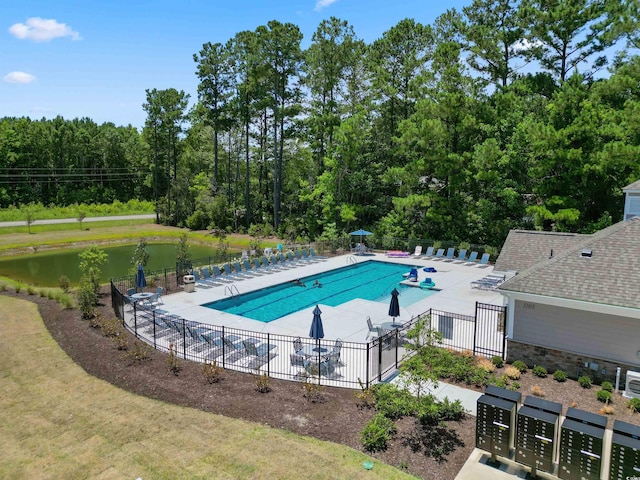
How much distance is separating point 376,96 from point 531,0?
12670mm

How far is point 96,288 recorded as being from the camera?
18.2 metres

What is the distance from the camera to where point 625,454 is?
254 inches

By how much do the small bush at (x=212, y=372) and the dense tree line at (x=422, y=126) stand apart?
20.7 meters

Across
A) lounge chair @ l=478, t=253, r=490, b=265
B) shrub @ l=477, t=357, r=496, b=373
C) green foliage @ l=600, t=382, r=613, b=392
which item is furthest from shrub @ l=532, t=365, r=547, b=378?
lounge chair @ l=478, t=253, r=490, b=265

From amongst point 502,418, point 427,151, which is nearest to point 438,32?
point 427,151

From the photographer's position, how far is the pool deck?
49.7ft

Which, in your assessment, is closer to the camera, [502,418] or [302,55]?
[502,418]

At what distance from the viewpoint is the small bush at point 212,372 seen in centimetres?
1096

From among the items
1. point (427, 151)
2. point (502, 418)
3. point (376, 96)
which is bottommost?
point (502, 418)

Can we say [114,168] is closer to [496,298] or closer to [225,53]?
[225,53]

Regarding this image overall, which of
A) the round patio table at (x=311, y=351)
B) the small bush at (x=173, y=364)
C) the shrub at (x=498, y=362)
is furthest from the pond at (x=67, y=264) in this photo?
the shrub at (x=498, y=362)

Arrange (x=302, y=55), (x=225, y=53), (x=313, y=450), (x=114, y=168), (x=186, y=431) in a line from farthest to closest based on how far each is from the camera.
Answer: (x=114, y=168) < (x=225, y=53) < (x=302, y=55) < (x=186, y=431) < (x=313, y=450)

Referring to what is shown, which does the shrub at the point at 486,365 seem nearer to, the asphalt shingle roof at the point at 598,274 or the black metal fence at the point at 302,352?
the black metal fence at the point at 302,352

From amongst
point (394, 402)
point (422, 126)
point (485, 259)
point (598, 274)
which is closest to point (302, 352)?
point (394, 402)
